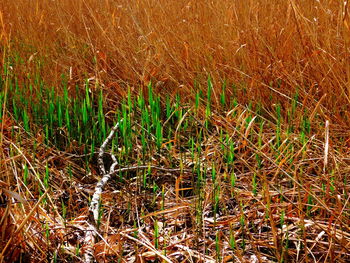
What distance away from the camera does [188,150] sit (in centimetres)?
171

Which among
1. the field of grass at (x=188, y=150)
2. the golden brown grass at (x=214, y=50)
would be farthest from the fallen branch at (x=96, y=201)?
the golden brown grass at (x=214, y=50)

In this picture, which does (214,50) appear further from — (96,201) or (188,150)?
(96,201)

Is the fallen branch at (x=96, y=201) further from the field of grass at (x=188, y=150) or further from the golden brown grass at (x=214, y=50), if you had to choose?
the golden brown grass at (x=214, y=50)

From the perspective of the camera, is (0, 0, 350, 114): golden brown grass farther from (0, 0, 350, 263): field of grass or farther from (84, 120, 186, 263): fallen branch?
(84, 120, 186, 263): fallen branch

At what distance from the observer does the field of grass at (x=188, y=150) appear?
1.18 metres

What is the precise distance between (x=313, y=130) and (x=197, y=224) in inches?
32.0

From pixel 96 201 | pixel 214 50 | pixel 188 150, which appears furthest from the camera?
pixel 214 50

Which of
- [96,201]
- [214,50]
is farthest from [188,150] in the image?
[214,50]

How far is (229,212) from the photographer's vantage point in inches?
56.0

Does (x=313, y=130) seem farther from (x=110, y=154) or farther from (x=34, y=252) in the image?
(x=34, y=252)

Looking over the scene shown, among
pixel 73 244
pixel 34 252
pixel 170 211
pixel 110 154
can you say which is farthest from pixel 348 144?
pixel 34 252

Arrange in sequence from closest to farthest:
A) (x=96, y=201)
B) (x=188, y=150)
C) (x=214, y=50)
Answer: (x=96, y=201) < (x=188, y=150) < (x=214, y=50)

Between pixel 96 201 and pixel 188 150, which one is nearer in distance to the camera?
pixel 96 201

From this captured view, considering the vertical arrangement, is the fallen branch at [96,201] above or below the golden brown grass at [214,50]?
below
